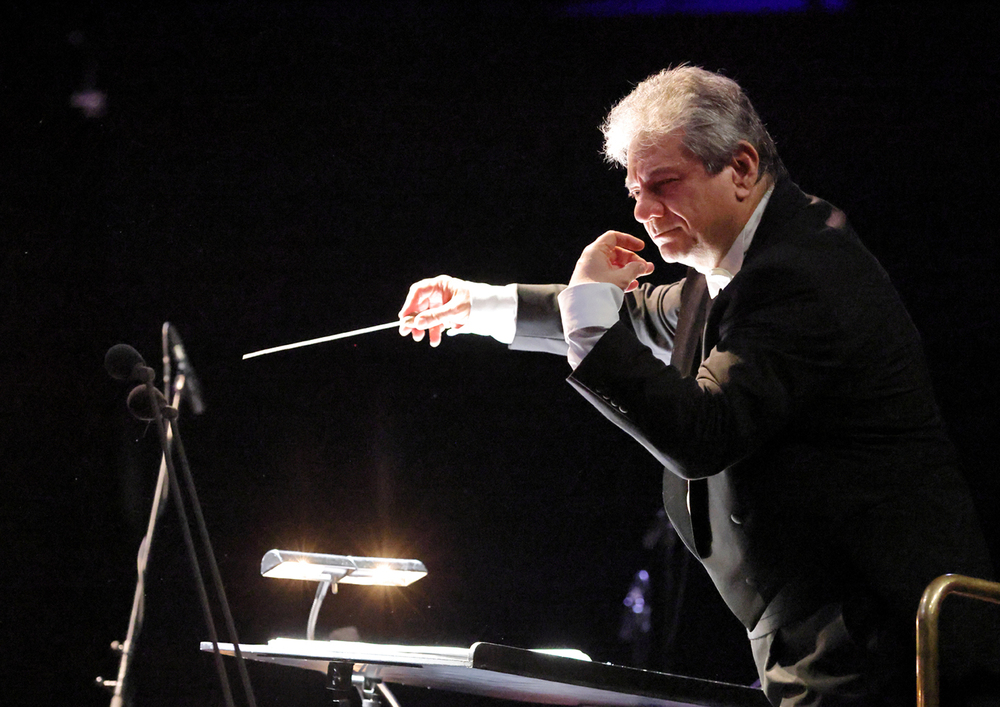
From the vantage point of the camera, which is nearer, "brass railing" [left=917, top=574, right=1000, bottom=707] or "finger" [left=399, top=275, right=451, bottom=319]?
"brass railing" [left=917, top=574, right=1000, bottom=707]

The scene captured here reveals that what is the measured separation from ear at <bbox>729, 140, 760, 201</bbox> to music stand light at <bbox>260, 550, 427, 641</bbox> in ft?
3.22

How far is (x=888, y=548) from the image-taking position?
3.59 ft

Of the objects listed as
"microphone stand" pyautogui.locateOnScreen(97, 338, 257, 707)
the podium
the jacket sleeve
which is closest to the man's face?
the jacket sleeve

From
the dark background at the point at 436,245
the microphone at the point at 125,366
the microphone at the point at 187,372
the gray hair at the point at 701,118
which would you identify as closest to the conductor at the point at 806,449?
the gray hair at the point at 701,118

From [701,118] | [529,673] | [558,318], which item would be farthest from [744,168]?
[529,673]

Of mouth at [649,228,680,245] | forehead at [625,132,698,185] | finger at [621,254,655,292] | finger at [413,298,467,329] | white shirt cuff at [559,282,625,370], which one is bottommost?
white shirt cuff at [559,282,625,370]

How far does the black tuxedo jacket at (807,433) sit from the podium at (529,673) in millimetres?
159

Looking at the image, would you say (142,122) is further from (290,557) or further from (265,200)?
(290,557)

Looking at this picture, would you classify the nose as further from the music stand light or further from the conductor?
the music stand light

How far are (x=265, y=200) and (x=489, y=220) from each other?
28.7 inches

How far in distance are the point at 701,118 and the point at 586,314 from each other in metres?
0.38

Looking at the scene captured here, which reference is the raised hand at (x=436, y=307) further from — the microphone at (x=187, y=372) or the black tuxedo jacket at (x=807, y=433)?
the microphone at (x=187, y=372)

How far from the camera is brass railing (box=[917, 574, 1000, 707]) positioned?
1009 millimetres

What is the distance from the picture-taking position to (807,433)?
117cm
